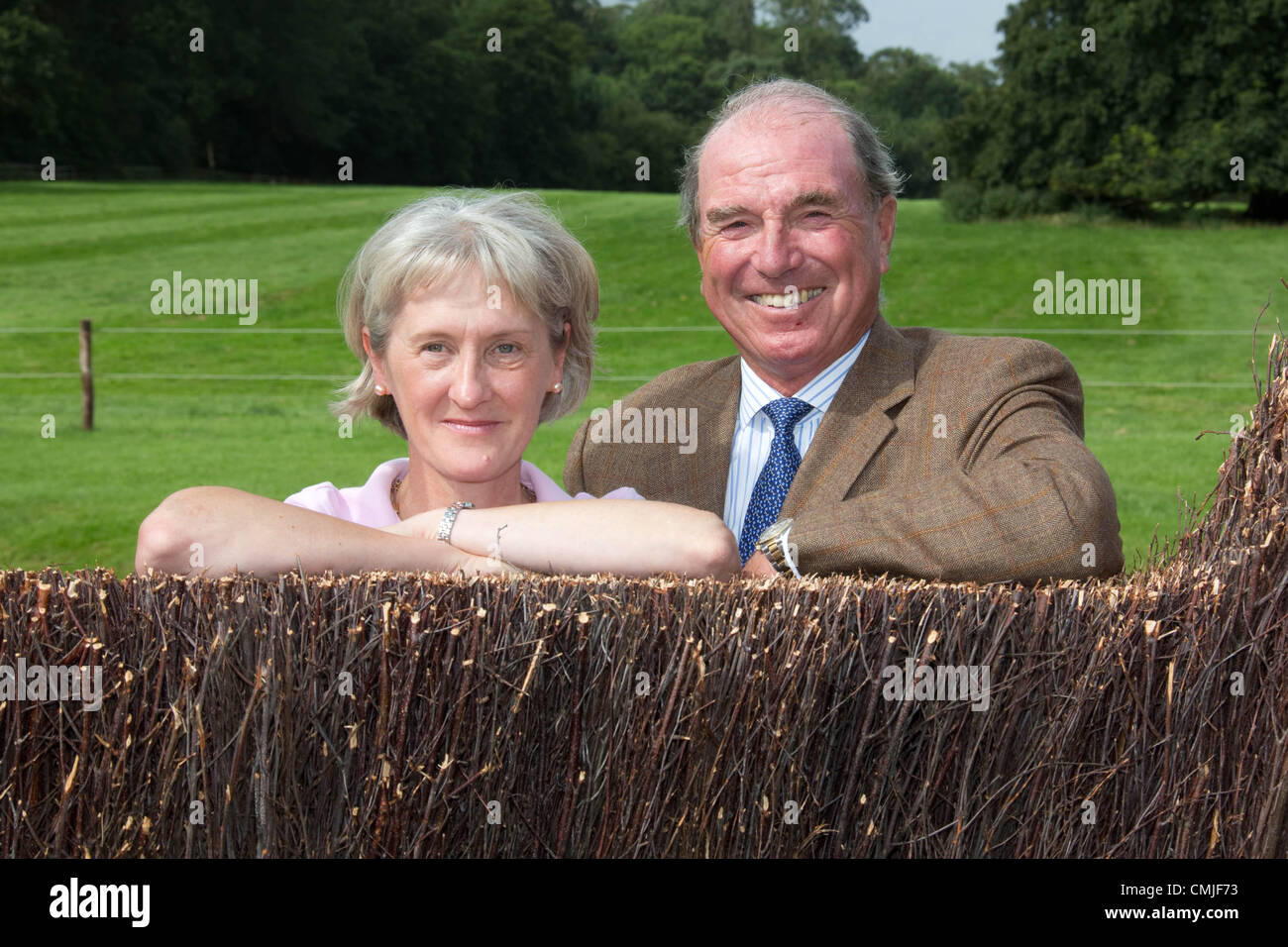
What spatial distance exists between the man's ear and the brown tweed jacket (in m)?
0.20

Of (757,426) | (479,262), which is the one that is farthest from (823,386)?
(479,262)

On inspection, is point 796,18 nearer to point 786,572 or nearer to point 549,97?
point 549,97

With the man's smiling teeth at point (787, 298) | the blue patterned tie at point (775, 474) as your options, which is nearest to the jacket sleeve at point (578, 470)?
the blue patterned tie at point (775, 474)

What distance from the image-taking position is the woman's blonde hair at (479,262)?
298 cm

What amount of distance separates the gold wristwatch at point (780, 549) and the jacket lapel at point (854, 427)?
53 centimetres

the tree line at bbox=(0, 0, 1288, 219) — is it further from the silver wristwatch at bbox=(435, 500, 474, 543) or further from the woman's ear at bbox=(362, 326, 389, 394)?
the silver wristwatch at bbox=(435, 500, 474, 543)

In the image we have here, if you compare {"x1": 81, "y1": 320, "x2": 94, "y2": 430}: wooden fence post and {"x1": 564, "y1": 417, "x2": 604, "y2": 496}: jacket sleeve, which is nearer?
{"x1": 564, "y1": 417, "x2": 604, "y2": 496}: jacket sleeve

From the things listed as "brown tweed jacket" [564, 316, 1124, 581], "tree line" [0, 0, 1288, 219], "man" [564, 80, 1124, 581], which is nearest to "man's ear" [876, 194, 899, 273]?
"man" [564, 80, 1124, 581]

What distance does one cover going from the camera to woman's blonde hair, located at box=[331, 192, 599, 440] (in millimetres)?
2980

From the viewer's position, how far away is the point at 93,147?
47281mm

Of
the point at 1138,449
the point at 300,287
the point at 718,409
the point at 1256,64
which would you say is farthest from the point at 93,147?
the point at 718,409

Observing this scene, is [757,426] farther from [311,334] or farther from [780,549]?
[311,334]

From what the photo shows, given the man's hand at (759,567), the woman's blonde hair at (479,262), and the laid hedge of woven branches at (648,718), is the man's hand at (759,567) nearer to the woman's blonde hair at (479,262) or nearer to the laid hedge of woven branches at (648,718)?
the laid hedge of woven branches at (648,718)

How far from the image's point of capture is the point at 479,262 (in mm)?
2982
